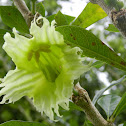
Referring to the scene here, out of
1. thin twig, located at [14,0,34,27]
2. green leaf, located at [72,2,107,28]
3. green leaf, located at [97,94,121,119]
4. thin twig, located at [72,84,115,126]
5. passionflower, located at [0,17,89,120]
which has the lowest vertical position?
green leaf, located at [97,94,121,119]

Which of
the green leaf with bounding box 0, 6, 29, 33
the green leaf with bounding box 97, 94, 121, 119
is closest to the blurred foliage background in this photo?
the green leaf with bounding box 97, 94, 121, 119


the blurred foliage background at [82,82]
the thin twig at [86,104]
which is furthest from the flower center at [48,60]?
the blurred foliage background at [82,82]

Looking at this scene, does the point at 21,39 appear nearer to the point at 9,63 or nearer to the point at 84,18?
the point at 84,18

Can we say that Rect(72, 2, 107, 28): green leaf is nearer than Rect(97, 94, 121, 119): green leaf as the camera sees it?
Yes

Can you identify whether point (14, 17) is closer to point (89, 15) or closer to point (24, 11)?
point (24, 11)

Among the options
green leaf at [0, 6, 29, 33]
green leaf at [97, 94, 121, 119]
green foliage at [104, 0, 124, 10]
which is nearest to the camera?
green foliage at [104, 0, 124, 10]

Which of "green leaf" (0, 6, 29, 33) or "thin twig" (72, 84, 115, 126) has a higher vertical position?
"green leaf" (0, 6, 29, 33)

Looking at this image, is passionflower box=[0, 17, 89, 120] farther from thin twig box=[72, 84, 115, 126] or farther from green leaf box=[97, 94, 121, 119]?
green leaf box=[97, 94, 121, 119]

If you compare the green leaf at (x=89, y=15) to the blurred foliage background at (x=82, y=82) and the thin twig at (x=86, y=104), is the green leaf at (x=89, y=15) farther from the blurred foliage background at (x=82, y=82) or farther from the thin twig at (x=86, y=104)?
the blurred foliage background at (x=82, y=82)

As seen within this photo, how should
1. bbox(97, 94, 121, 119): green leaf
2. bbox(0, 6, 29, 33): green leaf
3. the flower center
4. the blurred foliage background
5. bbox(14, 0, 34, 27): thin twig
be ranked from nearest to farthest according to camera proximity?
the flower center → bbox(14, 0, 34, 27): thin twig → bbox(0, 6, 29, 33): green leaf → bbox(97, 94, 121, 119): green leaf → the blurred foliage background
